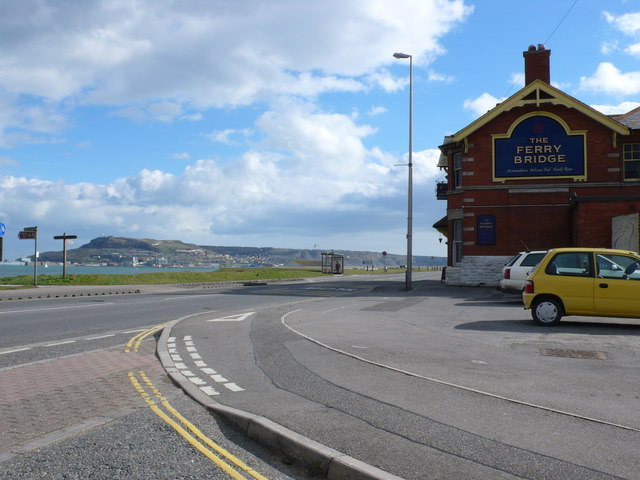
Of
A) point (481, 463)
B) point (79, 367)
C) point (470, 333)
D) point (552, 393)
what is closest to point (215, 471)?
point (481, 463)

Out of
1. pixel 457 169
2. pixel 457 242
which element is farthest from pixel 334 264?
pixel 457 169

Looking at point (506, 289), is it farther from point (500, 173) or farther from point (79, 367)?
point (79, 367)

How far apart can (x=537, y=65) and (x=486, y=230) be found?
11.2 metres

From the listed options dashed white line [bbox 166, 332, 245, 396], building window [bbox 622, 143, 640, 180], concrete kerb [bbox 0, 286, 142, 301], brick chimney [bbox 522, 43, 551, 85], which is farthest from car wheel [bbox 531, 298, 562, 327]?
brick chimney [bbox 522, 43, 551, 85]

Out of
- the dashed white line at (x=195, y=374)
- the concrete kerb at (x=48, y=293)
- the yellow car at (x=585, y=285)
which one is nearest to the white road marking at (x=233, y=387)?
the dashed white line at (x=195, y=374)

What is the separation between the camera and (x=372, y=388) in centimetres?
720

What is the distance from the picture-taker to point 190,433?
5.81m

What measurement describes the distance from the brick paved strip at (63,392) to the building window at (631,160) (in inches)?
1095

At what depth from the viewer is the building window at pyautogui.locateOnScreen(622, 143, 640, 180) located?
30.3 meters

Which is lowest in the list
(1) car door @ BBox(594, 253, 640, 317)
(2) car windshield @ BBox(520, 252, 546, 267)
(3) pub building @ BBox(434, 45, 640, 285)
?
(1) car door @ BBox(594, 253, 640, 317)

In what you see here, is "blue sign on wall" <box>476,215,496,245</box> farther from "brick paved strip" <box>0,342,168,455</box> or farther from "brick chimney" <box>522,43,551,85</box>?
"brick paved strip" <box>0,342,168,455</box>

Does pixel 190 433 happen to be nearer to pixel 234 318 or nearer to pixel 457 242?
pixel 234 318

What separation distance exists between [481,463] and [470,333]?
8.10 m

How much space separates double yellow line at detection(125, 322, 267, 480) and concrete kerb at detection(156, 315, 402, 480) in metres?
0.38
